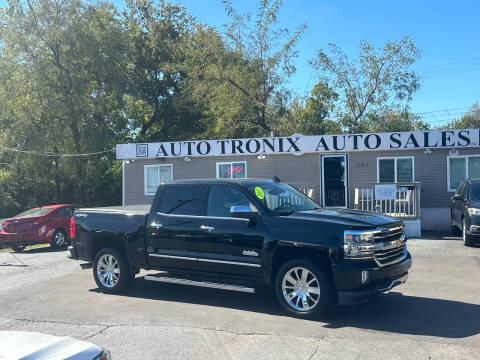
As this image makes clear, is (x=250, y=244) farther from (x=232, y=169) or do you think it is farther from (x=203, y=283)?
(x=232, y=169)

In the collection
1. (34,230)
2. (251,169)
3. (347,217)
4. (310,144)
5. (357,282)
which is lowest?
(34,230)

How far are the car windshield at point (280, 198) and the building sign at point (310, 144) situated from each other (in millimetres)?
9566

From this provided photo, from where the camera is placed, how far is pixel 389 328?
243 inches

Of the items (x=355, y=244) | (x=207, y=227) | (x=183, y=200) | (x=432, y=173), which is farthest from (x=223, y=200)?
(x=432, y=173)

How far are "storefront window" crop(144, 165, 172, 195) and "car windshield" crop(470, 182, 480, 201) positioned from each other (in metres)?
10.9

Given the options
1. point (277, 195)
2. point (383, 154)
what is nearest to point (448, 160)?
point (383, 154)

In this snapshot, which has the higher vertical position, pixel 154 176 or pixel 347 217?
pixel 154 176

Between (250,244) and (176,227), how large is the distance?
1.37 m

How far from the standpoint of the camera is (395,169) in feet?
56.8

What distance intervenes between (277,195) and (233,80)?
2104 cm

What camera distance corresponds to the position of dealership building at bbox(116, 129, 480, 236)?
16.4 m

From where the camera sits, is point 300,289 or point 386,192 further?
point 386,192

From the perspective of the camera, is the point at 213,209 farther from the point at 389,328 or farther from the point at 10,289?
the point at 10,289

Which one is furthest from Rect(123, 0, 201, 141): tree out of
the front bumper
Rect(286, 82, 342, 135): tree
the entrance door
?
the front bumper
